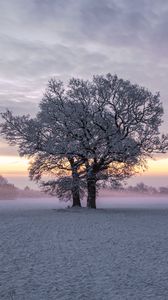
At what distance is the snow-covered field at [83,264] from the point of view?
12.2m

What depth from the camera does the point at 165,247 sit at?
1992 centimetres

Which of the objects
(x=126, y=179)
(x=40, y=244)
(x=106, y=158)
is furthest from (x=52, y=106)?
(x=40, y=244)

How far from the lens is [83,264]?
52.0 feet

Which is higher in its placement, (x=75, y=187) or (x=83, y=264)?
(x=75, y=187)

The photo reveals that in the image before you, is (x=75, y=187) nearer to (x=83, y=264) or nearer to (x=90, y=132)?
(x=90, y=132)

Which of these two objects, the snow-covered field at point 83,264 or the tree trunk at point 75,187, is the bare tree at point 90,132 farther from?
the snow-covered field at point 83,264

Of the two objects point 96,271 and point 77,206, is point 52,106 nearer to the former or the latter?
point 77,206

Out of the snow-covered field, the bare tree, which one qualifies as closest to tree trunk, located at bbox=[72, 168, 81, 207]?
the bare tree

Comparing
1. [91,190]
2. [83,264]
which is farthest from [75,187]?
[83,264]

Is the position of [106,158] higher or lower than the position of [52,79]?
lower

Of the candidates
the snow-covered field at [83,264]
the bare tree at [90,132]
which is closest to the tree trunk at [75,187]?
the bare tree at [90,132]

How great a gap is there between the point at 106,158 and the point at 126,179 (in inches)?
114

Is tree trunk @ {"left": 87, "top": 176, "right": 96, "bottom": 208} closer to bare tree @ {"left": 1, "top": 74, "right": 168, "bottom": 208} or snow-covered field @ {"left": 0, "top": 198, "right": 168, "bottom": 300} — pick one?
bare tree @ {"left": 1, "top": 74, "right": 168, "bottom": 208}

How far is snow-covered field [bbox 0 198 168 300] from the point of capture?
12241mm
